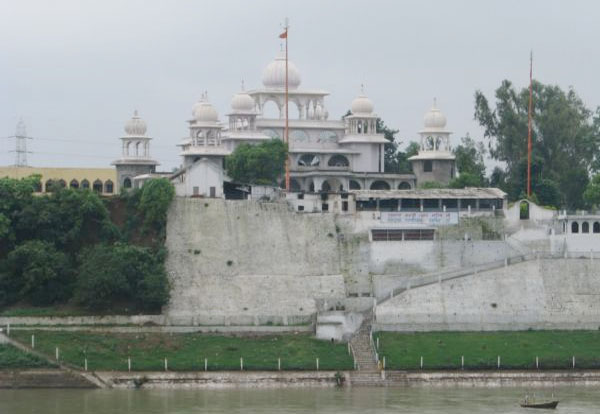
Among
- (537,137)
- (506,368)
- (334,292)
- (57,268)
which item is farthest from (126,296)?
(537,137)

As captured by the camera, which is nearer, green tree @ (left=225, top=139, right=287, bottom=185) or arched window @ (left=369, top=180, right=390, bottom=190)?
green tree @ (left=225, top=139, right=287, bottom=185)

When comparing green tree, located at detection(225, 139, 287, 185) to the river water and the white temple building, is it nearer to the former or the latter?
the white temple building

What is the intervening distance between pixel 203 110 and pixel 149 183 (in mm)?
8010

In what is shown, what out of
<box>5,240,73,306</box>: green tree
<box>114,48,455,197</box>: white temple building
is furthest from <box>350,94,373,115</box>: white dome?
<box>5,240,73,306</box>: green tree

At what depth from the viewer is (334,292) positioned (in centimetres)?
7850

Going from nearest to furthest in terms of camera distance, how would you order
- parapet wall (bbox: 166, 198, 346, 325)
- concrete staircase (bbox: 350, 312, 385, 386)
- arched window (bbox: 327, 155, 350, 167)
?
concrete staircase (bbox: 350, 312, 385, 386), parapet wall (bbox: 166, 198, 346, 325), arched window (bbox: 327, 155, 350, 167)

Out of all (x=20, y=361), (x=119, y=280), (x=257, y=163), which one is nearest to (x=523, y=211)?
(x=257, y=163)

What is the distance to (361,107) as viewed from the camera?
9288 cm

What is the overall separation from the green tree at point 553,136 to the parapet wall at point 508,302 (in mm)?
14412

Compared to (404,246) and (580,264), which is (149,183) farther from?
(580,264)

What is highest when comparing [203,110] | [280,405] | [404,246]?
[203,110]

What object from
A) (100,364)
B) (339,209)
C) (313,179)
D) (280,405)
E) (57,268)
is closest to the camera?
(280,405)

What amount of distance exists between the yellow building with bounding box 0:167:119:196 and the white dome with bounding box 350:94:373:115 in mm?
12288

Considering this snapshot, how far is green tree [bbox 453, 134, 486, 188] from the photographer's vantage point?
3740 inches
